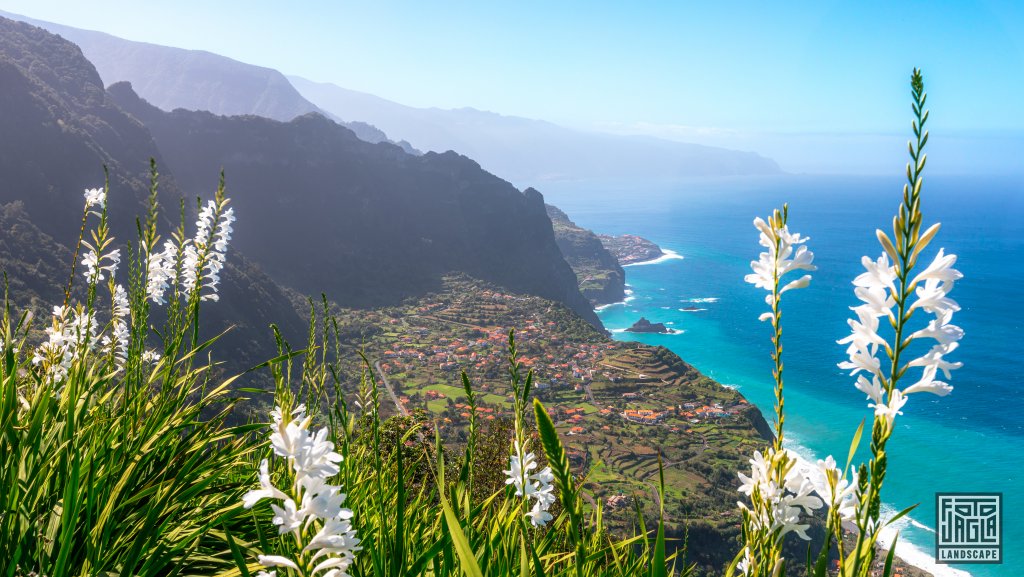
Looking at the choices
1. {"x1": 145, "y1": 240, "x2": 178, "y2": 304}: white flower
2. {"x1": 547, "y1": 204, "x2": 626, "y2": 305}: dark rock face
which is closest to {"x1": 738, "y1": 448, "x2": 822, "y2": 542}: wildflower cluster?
{"x1": 145, "y1": 240, "x2": 178, "y2": 304}: white flower

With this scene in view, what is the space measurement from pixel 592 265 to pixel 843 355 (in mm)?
68547

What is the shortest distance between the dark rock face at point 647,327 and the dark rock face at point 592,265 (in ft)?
75.1

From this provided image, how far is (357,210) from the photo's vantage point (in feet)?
331

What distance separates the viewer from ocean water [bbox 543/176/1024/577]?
1788 inches

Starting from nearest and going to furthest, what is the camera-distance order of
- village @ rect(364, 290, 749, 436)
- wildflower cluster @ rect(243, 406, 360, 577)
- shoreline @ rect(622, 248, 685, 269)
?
wildflower cluster @ rect(243, 406, 360, 577) → village @ rect(364, 290, 749, 436) → shoreline @ rect(622, 248, 685, 269)

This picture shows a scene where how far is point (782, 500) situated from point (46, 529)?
2.30 m

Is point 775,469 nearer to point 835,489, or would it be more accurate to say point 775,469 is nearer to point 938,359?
point 835,489

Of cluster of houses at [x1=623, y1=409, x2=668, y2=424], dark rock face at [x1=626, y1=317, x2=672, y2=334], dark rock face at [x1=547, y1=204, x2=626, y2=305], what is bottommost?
cluster of houses at [x1=623, y1=409, x2=668, y2=424]

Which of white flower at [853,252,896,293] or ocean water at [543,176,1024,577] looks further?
ocean water at [543,176,1024,577]

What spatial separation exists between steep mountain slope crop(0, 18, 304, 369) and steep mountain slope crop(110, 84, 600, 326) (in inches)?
600

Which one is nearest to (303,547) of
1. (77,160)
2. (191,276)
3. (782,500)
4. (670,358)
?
(782,500)

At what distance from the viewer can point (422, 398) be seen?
54.4 m

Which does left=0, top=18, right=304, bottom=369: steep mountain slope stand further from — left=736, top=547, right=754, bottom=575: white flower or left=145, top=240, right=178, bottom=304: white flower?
left=736, top=547, right=754, bottom=575: white flower

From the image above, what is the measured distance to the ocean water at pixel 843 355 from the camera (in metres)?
45.4
